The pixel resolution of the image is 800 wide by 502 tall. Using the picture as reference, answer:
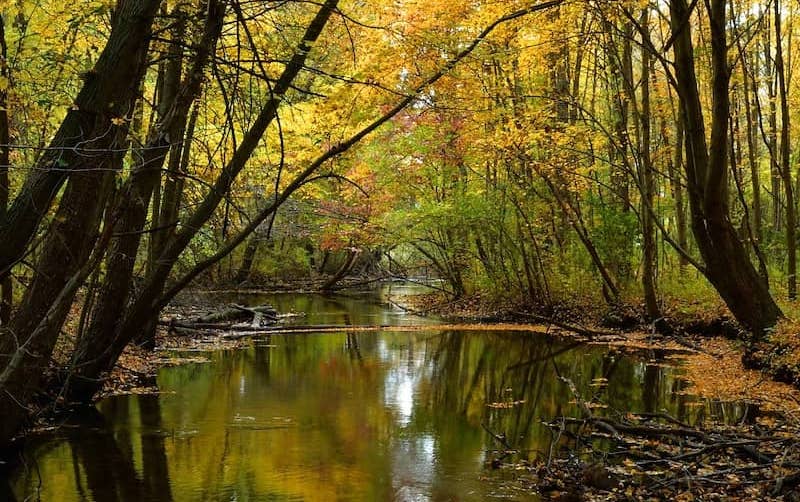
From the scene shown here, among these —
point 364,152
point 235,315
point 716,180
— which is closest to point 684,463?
point 716,180

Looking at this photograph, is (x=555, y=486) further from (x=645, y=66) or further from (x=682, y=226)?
(x=682, y=226)

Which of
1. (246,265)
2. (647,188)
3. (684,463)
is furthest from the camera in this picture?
(246,265)

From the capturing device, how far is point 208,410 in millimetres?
8273

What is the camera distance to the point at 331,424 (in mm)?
7668

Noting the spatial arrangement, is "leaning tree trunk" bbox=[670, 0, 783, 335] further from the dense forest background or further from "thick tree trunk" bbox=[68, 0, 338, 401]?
"thick tree trunk" bbox=[68, 0, 338, 401]

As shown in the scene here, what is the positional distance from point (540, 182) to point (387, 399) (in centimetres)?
1002

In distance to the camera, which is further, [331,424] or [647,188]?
[647,188]

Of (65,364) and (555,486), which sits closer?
(555,486)

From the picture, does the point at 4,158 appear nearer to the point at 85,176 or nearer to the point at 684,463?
the point at 85,176

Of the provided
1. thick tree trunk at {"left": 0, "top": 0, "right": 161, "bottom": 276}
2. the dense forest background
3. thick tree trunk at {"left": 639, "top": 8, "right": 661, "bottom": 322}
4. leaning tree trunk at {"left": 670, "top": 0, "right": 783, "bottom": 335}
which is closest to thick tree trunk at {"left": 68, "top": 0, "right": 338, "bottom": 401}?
the dense forest background

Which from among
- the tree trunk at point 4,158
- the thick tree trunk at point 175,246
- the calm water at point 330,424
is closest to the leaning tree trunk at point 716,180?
the calm water at point 330,424

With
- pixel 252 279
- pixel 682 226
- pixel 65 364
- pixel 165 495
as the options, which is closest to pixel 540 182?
pixel 682 226

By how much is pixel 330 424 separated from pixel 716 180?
226 inches

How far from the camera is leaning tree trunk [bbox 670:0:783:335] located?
27.2 ft
